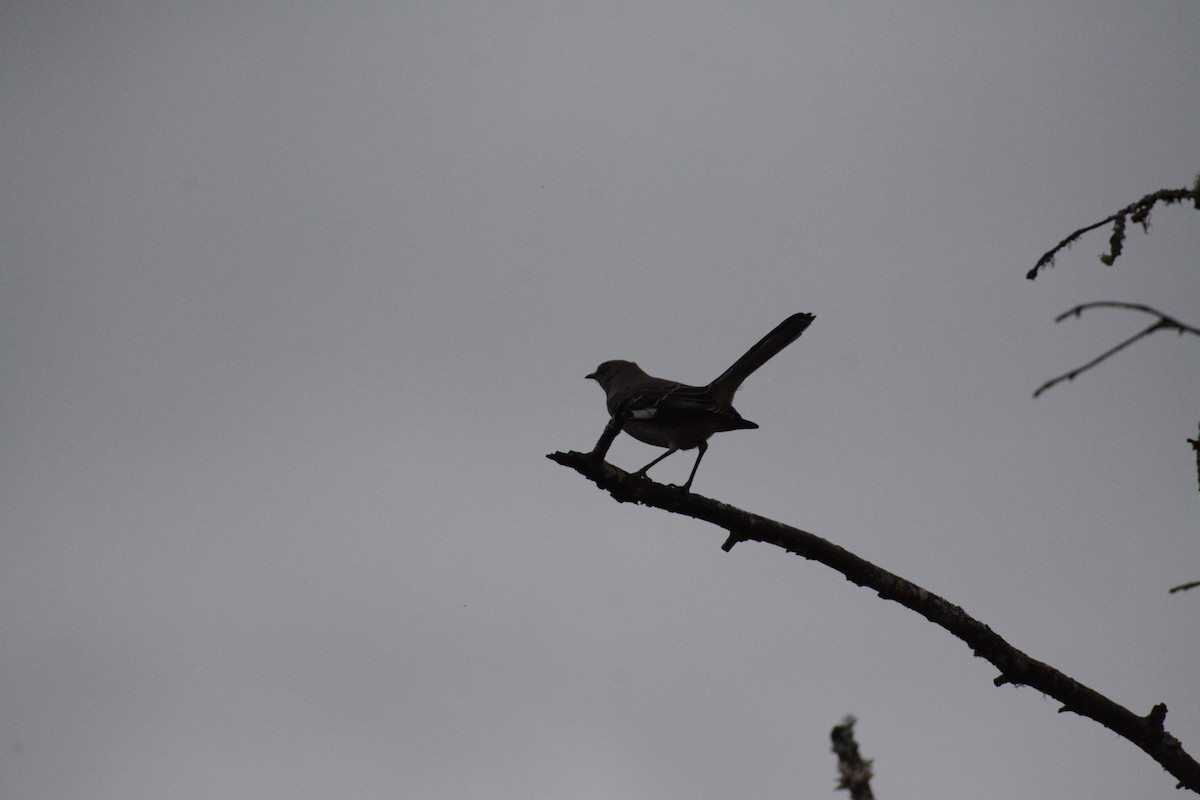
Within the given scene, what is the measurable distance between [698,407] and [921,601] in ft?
12.8

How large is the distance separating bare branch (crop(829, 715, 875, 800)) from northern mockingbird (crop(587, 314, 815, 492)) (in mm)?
5106

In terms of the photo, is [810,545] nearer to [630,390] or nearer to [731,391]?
[731,391]

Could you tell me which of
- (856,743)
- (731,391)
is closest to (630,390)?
(731,391)

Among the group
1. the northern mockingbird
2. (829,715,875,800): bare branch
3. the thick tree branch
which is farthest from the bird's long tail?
(829,715,875,800): bare branch

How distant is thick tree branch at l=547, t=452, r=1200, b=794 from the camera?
3973 mm

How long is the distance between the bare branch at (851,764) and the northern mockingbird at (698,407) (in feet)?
16.8

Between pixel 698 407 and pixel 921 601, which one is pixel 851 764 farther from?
pixel 698 407

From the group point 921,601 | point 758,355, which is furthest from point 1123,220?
point 758,355

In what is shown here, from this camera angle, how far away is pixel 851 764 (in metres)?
2.58

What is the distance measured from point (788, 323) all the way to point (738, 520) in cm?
301

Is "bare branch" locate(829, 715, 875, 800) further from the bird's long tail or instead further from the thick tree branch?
the bird's long tail

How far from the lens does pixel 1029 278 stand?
339 centimetres

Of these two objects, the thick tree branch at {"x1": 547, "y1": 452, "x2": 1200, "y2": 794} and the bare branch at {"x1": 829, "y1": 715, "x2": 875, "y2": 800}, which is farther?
the thick tree branch at {"x1": 547, "y1": 452, "x2": 1200, "y2": 794}

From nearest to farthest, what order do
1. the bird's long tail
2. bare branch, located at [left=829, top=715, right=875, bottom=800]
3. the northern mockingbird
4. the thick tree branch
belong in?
1. bare branch, located at [left=829, top=715, right=875, bottom=800]
2. the thick tree branch
3. the bird's long tail
4. the northern mockingbird
